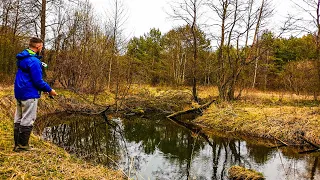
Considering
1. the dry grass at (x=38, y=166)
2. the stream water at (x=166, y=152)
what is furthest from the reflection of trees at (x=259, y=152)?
the dry grass at (x=38, y=166)

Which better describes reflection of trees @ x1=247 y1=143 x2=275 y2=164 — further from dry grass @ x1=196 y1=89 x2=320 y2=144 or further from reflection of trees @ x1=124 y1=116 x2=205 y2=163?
reflection of trees @ x1=124 y1=116 x2=205 y2=163

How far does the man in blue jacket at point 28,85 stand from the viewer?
4.53 meters

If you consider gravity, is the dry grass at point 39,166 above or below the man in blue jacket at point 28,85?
below

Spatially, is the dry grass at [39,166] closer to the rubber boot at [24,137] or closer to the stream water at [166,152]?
the rubber boot at [24,137]

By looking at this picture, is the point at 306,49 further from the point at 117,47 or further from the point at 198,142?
the point at 198,142

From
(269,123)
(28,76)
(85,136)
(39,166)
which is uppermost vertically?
(28,76)

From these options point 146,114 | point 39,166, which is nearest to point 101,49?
point 146,114

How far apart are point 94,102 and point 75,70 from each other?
2976 mm

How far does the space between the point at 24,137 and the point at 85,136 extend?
16.1 feet

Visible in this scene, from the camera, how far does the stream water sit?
669cm

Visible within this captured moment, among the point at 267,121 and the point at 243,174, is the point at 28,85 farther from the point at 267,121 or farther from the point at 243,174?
the point at 267,121

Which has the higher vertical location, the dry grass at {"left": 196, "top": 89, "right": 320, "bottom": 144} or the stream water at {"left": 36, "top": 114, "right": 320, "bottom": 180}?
the dry grass at {"left": 196, "top": 89, "right": 320, "bottom": 144}

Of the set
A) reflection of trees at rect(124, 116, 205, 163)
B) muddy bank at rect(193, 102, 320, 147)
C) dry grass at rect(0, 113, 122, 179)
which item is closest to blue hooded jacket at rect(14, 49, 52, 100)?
dry grass at rect(0, 113, 122, 179)

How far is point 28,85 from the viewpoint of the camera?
4578 mm
